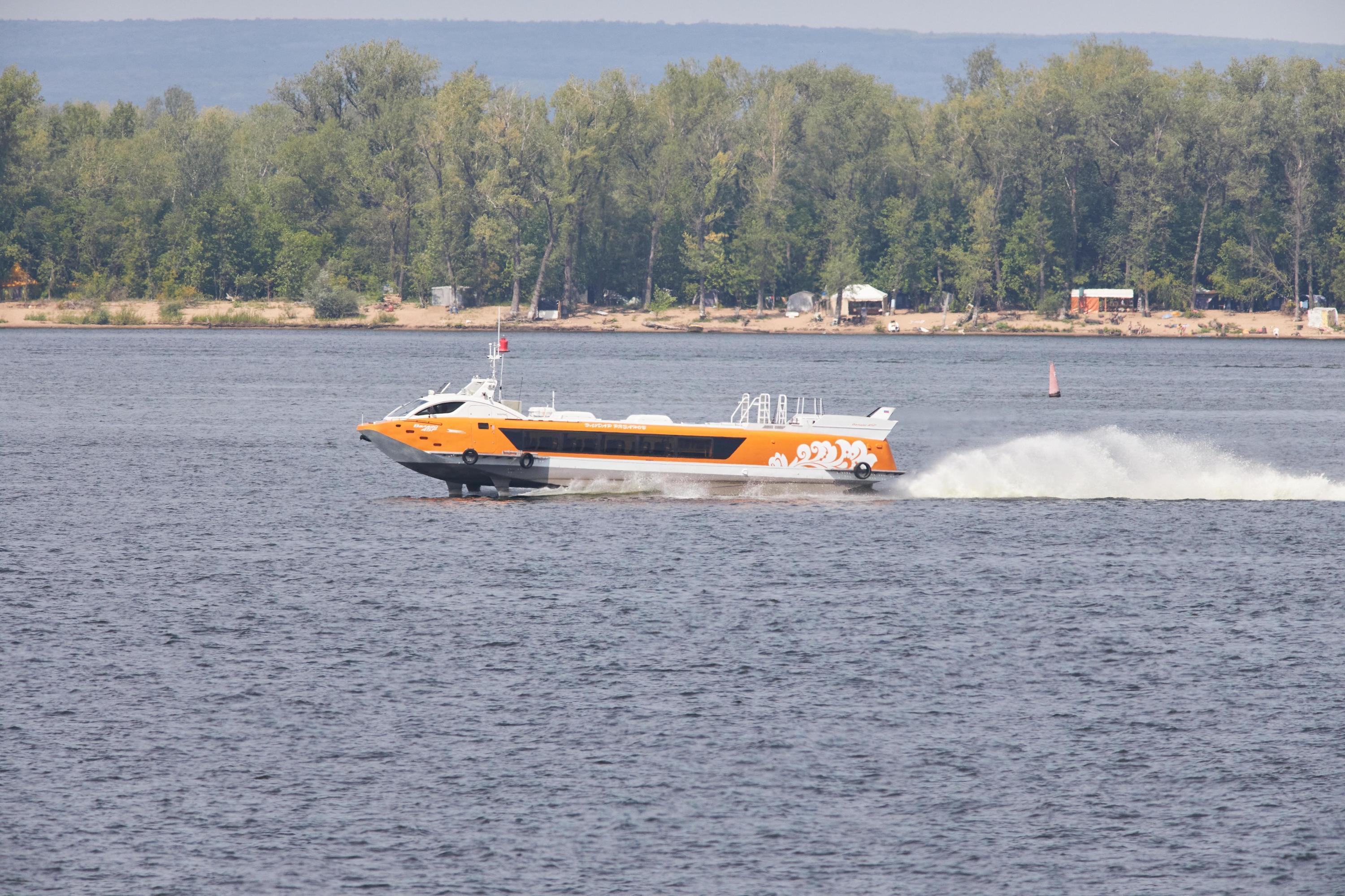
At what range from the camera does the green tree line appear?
174 metres

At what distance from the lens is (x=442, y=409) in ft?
170

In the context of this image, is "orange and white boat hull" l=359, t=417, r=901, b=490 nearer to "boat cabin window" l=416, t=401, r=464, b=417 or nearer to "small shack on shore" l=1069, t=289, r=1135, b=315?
"boat cabin window" l=416, t=401, r=464, b=417

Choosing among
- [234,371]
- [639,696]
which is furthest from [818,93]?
[639,696]

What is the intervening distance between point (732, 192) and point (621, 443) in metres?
142

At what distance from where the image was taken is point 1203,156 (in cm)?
A: 17688

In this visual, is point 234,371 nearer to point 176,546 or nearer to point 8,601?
point 176,546

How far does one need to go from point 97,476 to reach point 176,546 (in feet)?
60.6

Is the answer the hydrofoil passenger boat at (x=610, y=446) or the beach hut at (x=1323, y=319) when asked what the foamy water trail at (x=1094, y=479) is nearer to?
the hydrofoil passenger boat at (x=610, y=446)

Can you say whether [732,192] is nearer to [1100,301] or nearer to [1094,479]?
[1100,301]

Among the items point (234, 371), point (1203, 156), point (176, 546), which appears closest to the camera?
point (176, 546)

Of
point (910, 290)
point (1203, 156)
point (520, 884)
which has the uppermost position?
point (1203, 156)

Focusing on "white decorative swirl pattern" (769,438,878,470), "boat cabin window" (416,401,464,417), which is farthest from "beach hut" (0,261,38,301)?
"white decorative swirl pattern" (769,438,878,470)

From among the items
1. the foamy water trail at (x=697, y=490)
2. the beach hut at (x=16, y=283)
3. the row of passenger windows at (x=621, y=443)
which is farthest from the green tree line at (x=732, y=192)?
the row of passenger windows at (x=621, y=443)

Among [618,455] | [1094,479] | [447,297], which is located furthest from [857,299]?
[618,455]
